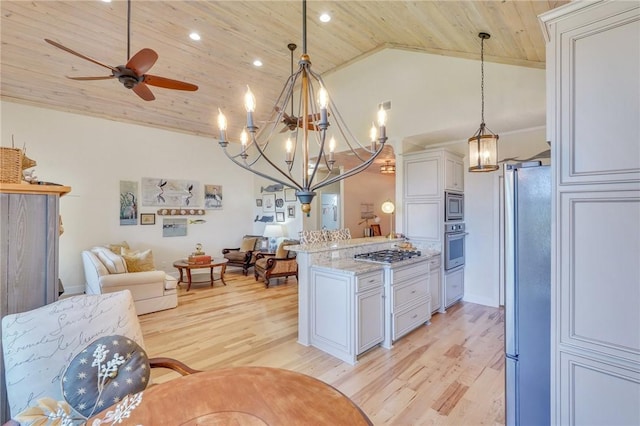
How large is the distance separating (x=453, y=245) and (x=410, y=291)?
1396mm

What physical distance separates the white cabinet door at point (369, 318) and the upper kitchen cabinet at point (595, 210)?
1.62 metres

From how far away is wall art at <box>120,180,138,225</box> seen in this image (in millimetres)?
5992

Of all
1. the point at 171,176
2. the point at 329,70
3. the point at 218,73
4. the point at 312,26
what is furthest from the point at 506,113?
the point at 171,176

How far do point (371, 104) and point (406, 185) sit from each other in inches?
63.1

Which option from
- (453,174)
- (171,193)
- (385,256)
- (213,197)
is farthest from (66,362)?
(213,197)

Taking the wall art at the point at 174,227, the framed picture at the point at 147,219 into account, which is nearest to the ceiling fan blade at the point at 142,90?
the framed picture at the point at 147,219

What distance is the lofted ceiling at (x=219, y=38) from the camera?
9.94 feet

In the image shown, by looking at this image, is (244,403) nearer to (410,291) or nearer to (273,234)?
(410,291)

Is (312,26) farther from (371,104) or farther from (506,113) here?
(506,113)

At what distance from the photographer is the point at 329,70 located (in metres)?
5.71

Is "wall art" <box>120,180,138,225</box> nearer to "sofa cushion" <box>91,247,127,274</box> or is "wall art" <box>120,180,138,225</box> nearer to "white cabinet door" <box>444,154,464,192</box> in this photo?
"sofa cushion" <box>91,247,127,274</box>

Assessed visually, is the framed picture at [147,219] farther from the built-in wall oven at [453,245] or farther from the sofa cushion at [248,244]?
the built-in wall oven at [453,245]

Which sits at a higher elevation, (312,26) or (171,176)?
(312,26)

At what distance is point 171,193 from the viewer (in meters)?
6.62
